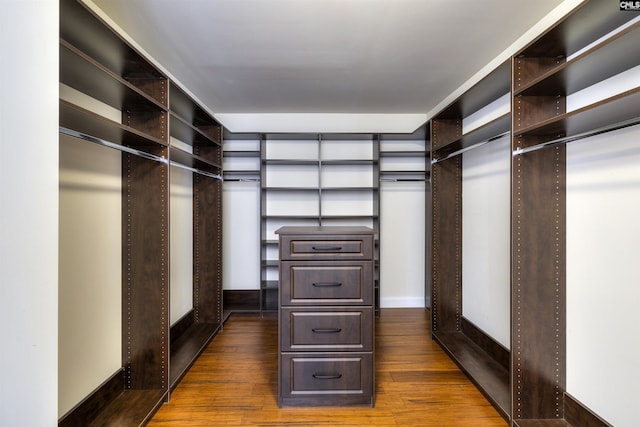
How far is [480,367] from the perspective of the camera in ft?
7.93

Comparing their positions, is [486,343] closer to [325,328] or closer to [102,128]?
[325,328]

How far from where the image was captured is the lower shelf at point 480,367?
201cm

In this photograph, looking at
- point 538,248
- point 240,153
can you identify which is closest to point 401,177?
point 240,153

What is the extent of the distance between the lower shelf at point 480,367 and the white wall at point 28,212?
7.47ft

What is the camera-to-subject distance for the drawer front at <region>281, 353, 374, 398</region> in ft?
6.50

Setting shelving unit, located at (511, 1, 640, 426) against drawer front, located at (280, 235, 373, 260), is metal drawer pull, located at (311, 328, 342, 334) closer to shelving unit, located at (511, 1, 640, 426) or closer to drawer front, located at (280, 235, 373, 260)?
drawer front, located at (280, 235, 373, 260)

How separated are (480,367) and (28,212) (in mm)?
2837

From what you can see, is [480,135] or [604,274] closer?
[604,274]

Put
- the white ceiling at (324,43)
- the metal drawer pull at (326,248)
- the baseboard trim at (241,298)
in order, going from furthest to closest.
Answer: the baseboard trim at (241,298), the metal drawer pull at (326,248), the white ceiling at (324,43)

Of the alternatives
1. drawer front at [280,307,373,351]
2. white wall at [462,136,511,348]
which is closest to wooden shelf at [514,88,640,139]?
white wall at [462,136,511,348]

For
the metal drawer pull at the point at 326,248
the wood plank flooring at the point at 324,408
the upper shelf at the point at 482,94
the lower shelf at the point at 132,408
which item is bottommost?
the wood plank flooring at the point at 324,408

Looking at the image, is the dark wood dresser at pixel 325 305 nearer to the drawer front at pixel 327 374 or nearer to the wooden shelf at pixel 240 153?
the drawer front at pixel 327 374

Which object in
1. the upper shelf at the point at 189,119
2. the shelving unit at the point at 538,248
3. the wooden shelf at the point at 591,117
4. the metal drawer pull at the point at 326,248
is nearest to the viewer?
the wooden shelf at the point at 591,117

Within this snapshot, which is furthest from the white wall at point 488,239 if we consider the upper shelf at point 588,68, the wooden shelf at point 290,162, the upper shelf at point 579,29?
the wooden shelf at point 290,162
